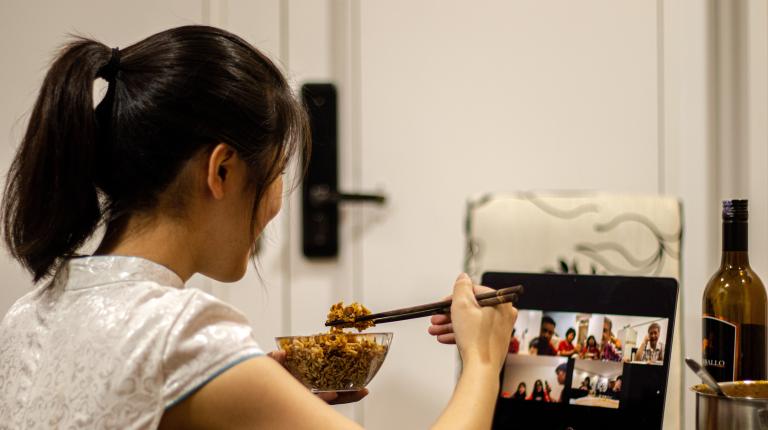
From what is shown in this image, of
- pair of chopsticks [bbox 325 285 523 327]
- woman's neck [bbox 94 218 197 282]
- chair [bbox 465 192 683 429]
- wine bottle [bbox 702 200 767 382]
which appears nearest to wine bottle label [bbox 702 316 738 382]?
wine bottle [bbox 702 200 767 382]

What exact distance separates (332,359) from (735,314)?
48 centimetres

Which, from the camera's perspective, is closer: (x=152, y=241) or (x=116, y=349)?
(x=116, y=349)

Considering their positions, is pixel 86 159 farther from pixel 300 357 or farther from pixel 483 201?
pixel 483 201

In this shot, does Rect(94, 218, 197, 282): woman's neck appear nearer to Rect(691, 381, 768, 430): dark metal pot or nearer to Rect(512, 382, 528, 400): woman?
Rect(512, 382, 528, 400): woman

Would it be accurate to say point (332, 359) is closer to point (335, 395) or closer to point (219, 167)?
point (335, 395)

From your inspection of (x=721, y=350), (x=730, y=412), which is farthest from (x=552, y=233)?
(x=730, y=412)

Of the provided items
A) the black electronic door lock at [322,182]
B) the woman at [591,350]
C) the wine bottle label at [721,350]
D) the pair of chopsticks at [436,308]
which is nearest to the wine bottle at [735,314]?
the wine bottle label at [721,350]

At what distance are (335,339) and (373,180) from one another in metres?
0.92

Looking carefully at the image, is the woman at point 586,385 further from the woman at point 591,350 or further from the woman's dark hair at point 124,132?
the woman's dark hair at point 124,132

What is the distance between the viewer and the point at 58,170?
81cm

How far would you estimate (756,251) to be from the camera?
5.07ft

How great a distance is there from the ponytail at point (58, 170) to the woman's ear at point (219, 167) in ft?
0.40

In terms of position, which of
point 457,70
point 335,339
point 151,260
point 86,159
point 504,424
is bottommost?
point 504,424

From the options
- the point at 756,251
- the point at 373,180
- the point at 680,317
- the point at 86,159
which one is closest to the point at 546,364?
the point at 680,317
